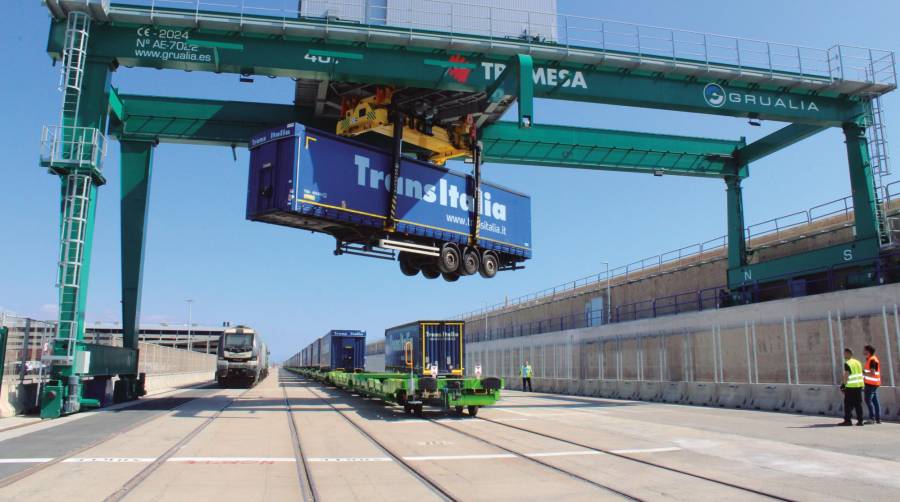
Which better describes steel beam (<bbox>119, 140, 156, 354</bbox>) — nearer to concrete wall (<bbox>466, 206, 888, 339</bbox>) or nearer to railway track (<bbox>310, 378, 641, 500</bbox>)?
railway track (<bbox>310, 378, 641, 500</bbox>)

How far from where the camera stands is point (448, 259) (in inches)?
762

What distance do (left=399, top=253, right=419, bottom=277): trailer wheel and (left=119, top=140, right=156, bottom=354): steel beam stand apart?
872 cm

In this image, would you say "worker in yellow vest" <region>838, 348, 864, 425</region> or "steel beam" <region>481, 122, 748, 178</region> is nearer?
"worker in yellow vest" <region>838, 348, 864, 425</region>

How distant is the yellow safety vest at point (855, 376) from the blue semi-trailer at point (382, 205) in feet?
34.6

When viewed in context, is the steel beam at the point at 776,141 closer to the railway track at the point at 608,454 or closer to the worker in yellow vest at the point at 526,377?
the worker in yellow vest at the point at 526,377

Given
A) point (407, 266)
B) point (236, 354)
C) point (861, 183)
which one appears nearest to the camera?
point (407, 266)

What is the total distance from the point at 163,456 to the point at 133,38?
12.7m

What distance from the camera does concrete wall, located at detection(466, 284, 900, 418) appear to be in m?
16.4

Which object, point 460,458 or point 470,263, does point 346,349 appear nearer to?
point 470,263

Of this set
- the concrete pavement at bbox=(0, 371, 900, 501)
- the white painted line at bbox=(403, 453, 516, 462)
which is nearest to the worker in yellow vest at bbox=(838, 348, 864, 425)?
the concrete pavement at bbox=(0, 371, 900, 501)

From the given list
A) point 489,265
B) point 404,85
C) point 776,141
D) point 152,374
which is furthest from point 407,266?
point 152,374

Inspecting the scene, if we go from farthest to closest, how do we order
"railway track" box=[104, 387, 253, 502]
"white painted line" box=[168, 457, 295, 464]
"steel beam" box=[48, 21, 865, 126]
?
"steel beam" box=[48, 21, 865, 126]
"white painted line" box=[168, 457, 295, 464]
"railway track" box=[104, 387, 253, 502]

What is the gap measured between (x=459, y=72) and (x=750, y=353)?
13.0 m

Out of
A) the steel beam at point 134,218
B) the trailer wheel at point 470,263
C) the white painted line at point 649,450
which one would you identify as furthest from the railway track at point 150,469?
the trailer wheel at point 470,263
